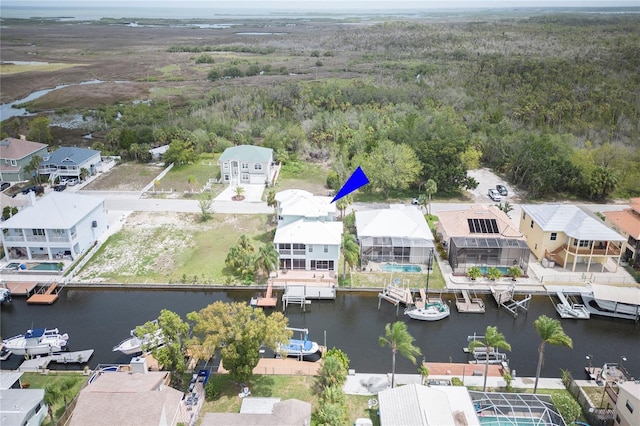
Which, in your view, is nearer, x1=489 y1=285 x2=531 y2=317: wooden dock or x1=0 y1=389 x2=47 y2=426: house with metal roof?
x1=0 y1=389 x2=47 y2=426: house with metal roof

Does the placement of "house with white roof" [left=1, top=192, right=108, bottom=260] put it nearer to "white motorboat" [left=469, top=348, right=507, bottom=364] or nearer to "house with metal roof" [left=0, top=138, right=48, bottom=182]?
"house with metal roof" [left=0, top=138, right=48, bottom=182]

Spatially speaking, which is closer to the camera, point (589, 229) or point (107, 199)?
point (589, 229)

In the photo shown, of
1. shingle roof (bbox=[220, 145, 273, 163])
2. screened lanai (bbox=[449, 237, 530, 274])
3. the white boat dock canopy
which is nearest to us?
the white boat dock canopy

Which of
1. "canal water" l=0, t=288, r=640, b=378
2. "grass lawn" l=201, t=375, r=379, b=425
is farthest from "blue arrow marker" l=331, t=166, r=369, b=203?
"grass lawn" l=201, t=375, r=379, b=425

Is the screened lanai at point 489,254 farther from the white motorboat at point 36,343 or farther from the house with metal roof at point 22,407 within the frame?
the house with metal roof at point 22,407

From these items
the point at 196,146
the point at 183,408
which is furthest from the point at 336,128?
the point at 183,408

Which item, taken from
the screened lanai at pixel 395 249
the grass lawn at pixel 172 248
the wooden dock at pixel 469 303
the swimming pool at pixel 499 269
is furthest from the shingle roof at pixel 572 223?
the grass lawn at pixel 172 248

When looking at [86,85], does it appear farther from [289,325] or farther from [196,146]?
[289,325]

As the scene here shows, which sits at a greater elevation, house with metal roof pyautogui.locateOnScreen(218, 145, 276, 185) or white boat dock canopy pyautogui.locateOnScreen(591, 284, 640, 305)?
house with metal roof pyautogui.locateOnScreen(218, 145, 276, 185)
